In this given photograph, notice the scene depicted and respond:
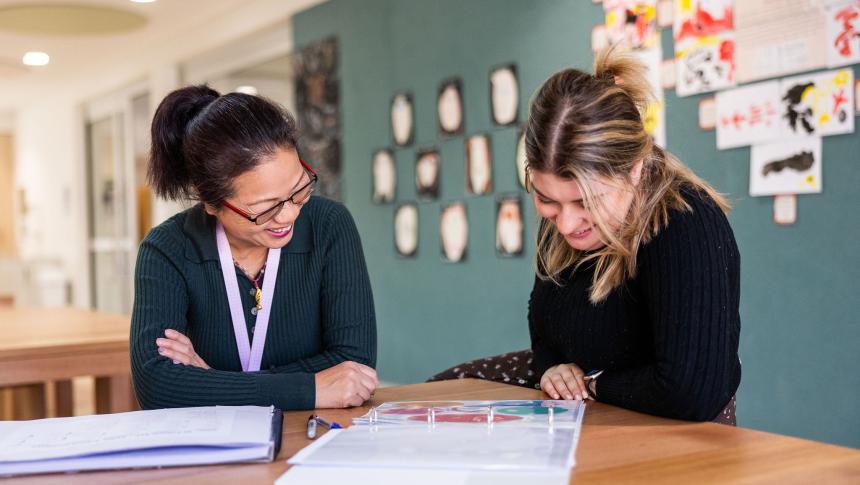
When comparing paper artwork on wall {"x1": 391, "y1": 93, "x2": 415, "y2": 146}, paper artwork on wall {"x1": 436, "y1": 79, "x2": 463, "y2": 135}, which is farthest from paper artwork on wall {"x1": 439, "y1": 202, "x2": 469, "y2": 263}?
paper artwork on wall {"x1": 391, "y1": 93, "x2": 415, "y2": 146}

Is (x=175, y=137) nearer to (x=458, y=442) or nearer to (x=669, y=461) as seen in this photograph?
(x=458, y=442)

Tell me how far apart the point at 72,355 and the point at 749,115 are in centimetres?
232

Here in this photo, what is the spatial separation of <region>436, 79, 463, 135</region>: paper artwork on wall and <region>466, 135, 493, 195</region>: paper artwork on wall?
0.13 m

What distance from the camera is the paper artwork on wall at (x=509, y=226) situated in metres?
4.09

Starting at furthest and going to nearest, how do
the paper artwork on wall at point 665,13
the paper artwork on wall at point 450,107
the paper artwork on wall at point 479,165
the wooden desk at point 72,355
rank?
the paper artwork on wall at point 450,107 → the paper artwork on wall at point 479,165 → the paper artwork on wall at point 665,13 → the wooden desk at point 72,355

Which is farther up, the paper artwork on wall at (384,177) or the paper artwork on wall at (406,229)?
the paper artwork on wall at (384,177)

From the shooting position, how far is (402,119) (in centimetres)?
485

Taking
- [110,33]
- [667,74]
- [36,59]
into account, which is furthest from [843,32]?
[36,59]

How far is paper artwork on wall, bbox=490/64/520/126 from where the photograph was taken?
409cm

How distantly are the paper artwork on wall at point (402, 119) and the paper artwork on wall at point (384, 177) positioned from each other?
5.0 inches

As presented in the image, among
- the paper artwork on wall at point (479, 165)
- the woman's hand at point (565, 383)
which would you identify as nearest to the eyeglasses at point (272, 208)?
the woman's hand at point (565, 383)

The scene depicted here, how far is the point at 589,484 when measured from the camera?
979 mm

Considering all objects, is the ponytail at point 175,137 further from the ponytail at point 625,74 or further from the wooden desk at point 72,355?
the wooden desk at point 72,355

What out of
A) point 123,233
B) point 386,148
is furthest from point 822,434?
point 123,233
